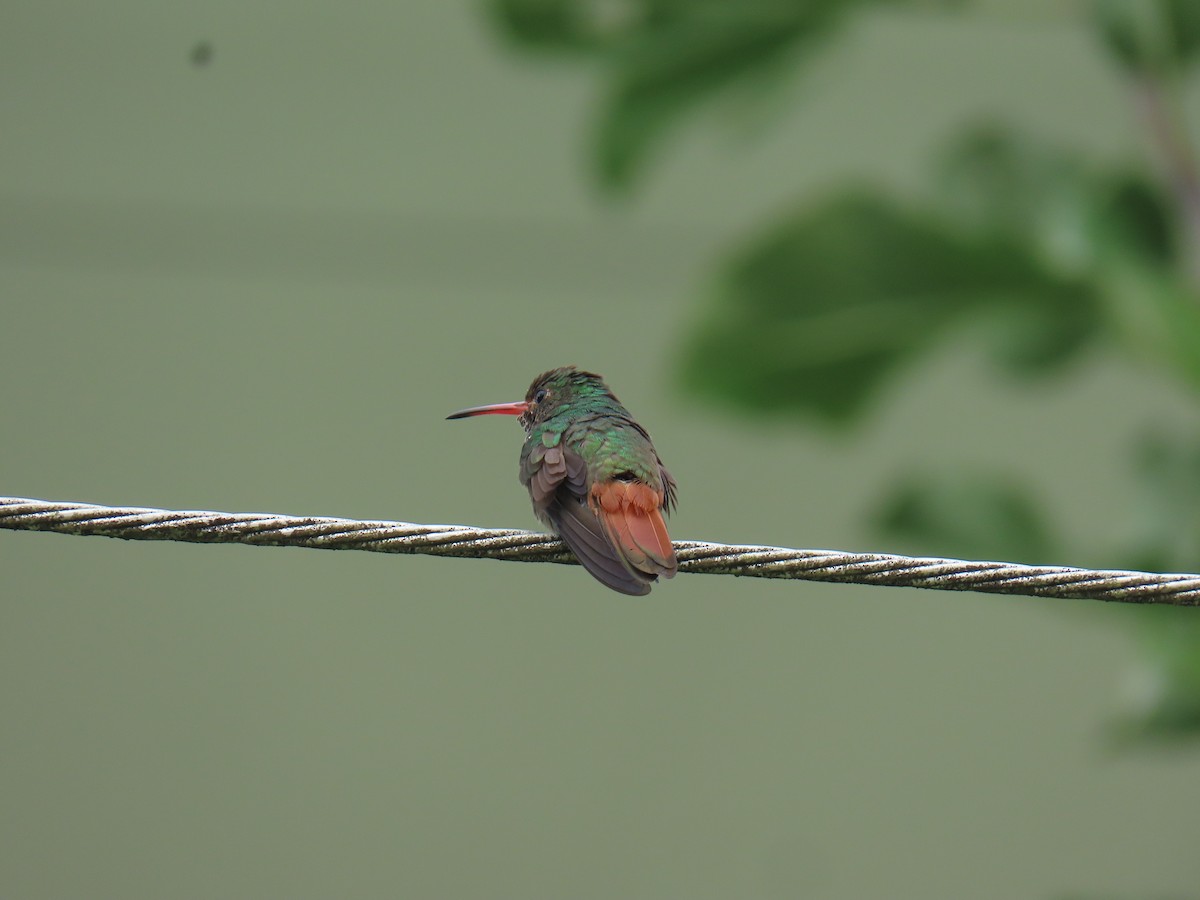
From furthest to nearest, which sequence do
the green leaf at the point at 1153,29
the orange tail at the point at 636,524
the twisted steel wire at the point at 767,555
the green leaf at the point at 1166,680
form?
the green leaf at the point at 1153,29 → the green leaf at the point at 1166,680 → the orange tail at the point at 636,524 → the twisted steel wire at the point at 767,555

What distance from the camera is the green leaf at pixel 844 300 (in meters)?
4.00

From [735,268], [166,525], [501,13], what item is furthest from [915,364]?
[166,525]

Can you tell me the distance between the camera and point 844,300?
412cm

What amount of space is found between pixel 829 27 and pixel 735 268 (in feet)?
3.42

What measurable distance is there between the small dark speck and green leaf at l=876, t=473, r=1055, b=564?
375cm

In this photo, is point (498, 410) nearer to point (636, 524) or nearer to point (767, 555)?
point (636, 524)

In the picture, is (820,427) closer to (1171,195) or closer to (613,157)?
(613,157)

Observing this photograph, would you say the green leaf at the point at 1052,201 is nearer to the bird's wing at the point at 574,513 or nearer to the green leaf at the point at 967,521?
the green leaf at the point at 967,521

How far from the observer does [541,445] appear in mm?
3400

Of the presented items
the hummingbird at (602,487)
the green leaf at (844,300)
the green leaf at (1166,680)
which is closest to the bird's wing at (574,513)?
the hummingbird at (602,487)

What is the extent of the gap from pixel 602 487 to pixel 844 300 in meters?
1.40

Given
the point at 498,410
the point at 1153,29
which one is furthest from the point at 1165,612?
the point at 498,410

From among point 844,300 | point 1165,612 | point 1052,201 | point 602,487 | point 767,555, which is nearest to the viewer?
point 767,555

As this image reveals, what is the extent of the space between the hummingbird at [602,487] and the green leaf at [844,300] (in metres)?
0.53
